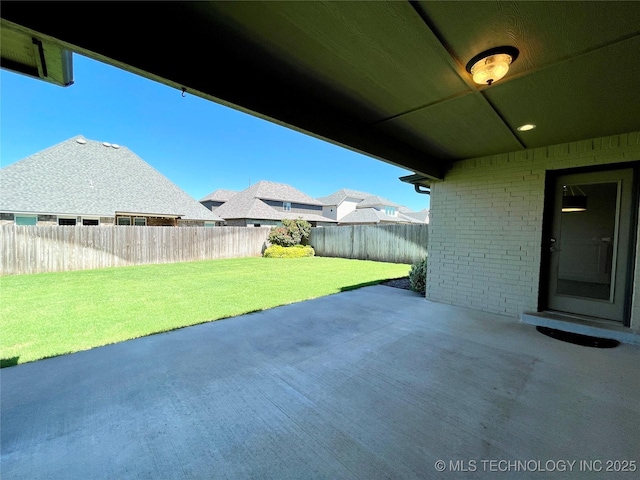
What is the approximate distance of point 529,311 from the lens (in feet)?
13.2

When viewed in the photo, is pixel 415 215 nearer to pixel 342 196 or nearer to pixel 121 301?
pixel 342 196

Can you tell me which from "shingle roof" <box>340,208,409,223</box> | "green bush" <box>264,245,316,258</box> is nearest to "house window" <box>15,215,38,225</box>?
"green bush" <box>264,245,316,258</box>

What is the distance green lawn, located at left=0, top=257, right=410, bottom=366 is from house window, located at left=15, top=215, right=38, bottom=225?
436 cm

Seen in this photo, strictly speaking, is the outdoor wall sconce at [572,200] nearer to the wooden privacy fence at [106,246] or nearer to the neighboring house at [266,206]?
the wooden privacy fence at [106,246]

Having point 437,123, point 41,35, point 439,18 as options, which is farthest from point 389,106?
point 41,35

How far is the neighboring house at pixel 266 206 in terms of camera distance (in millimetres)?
20797

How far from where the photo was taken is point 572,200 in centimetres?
395

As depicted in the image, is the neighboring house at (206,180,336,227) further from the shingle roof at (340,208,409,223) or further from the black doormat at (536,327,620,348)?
the black doormat at (536,327,620,348)

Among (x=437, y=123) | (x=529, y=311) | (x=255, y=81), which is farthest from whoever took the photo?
(x=529, y=311)

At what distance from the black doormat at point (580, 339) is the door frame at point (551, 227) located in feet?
1.53

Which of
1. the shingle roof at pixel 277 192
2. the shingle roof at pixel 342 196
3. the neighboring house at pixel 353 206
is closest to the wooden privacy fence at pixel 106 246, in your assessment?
the shingle roof at pixel 277 192

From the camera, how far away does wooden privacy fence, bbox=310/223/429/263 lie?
11.5m

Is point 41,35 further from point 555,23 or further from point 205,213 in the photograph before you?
point 205,213

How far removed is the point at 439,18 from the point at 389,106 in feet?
3.68
